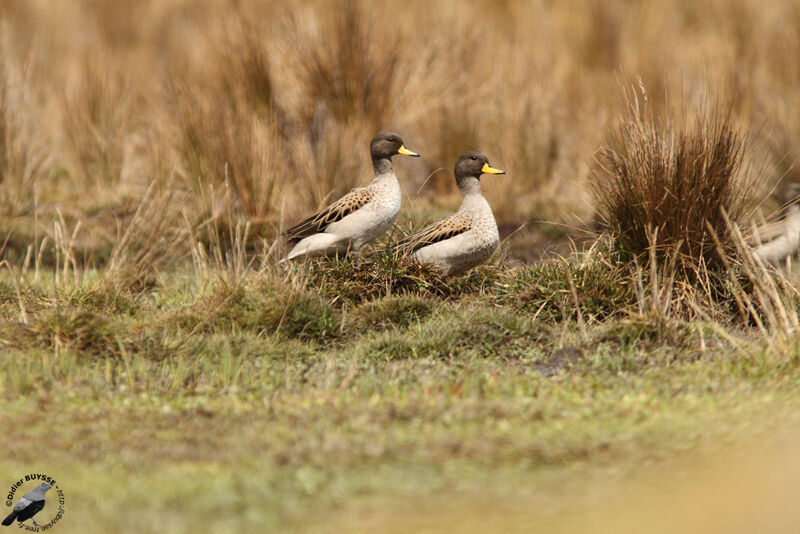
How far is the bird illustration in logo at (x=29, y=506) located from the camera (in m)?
3.31

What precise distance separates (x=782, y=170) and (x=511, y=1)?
6.26 meters

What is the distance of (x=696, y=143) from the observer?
5.08 m

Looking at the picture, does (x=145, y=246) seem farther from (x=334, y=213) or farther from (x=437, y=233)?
(x=437, y=233)

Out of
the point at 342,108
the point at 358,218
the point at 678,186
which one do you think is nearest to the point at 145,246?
the point at 358,218

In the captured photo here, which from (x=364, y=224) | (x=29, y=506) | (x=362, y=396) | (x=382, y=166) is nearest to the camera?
(x=29, y=506)

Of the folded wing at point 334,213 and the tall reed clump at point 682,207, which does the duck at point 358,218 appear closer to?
the folded wing at point 334,213

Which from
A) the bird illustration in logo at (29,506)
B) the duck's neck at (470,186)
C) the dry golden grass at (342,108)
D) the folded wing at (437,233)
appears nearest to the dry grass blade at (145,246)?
the dry golden grass at (342,108)

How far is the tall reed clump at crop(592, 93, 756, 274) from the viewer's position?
5070 millimetres

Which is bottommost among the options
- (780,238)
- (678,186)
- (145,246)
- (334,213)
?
Answer: (780,238)

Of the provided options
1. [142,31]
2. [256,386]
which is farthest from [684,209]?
[142,31]

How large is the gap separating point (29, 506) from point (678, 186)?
3533 mm

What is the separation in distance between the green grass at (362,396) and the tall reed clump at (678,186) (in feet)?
1.23

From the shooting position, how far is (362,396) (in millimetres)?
4285

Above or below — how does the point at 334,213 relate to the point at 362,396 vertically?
above
